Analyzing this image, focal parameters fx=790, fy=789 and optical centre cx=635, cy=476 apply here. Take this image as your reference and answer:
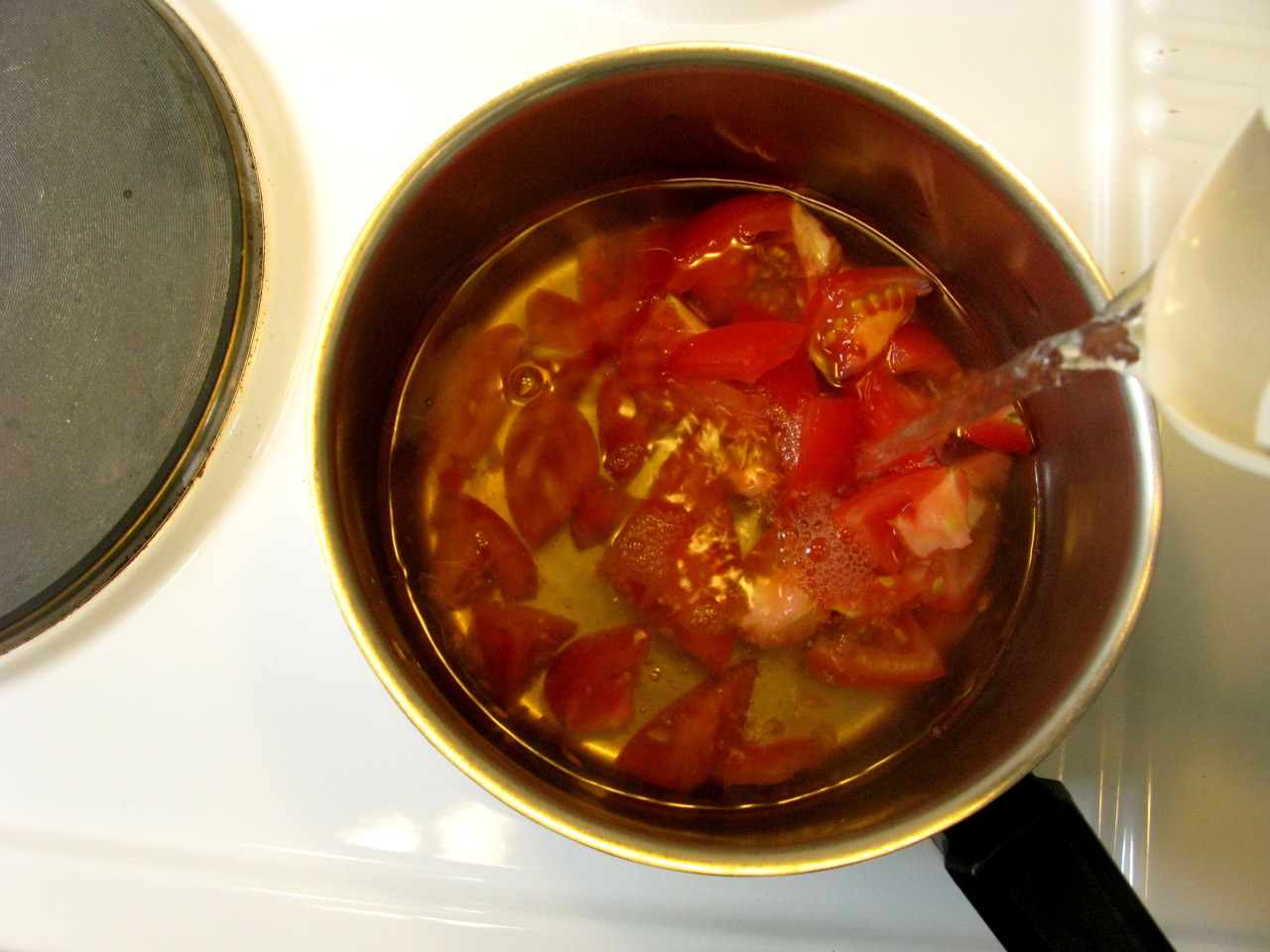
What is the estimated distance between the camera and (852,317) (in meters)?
0.65

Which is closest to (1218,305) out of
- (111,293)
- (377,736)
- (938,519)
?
(938,519)

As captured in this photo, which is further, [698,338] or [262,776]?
[698,338]

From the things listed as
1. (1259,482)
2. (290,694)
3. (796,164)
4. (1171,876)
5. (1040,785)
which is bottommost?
(1171,876)

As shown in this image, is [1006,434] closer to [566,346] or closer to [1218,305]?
[1218,305]

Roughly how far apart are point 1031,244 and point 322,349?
457 millimetres

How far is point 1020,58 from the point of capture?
0.61 metres

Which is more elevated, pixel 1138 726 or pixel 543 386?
pixel 543 386

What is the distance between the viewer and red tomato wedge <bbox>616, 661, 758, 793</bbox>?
578mm

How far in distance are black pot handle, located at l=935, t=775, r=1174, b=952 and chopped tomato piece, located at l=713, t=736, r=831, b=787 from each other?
5.8 inches

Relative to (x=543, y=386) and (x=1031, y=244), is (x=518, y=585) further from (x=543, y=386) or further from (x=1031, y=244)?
(x=1031, y=244)

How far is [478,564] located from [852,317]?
36 centimetres

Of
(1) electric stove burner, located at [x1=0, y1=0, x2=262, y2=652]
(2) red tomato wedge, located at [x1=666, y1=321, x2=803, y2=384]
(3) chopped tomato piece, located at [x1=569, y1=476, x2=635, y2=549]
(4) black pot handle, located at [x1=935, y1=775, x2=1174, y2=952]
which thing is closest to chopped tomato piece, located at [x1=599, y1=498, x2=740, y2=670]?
(3) chopped tomato piece, located at [x1=569, y1=476, x2=635, y2=549]

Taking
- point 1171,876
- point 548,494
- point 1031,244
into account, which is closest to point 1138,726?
point 1171,876

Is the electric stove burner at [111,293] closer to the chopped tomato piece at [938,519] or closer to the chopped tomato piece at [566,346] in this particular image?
the chopped tomato piece at [566,346]
